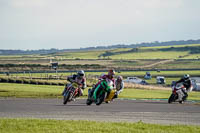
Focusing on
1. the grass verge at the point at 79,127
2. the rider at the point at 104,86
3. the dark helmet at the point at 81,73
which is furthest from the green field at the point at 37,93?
the grass verge at the point at 79,127

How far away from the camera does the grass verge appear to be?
645 inches

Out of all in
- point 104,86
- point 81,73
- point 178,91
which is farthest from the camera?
point 178,91

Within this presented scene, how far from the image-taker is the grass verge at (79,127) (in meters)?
16.4

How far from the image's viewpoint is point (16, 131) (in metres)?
16.0

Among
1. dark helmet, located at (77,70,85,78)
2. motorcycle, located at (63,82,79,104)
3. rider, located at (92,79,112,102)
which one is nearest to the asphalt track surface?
motorcycle, located at (63,82,79,104)

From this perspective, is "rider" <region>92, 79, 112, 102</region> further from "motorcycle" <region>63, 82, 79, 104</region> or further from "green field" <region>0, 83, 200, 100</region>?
"green field" <region>0, 83, 200, 100</region>

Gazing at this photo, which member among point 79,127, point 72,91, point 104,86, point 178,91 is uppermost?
point 104,86

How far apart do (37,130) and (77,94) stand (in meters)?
4.31

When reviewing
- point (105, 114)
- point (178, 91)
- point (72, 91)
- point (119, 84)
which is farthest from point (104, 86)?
point (178, 91)

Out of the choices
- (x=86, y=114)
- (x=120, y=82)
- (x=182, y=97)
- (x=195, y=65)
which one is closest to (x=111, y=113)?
(x=86, y=114)

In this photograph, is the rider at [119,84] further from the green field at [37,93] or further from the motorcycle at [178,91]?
the green field at [37,93]

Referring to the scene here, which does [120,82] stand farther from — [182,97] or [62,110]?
[182,97]

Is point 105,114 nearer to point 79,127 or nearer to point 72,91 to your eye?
point 72,91

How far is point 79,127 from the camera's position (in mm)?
17125
